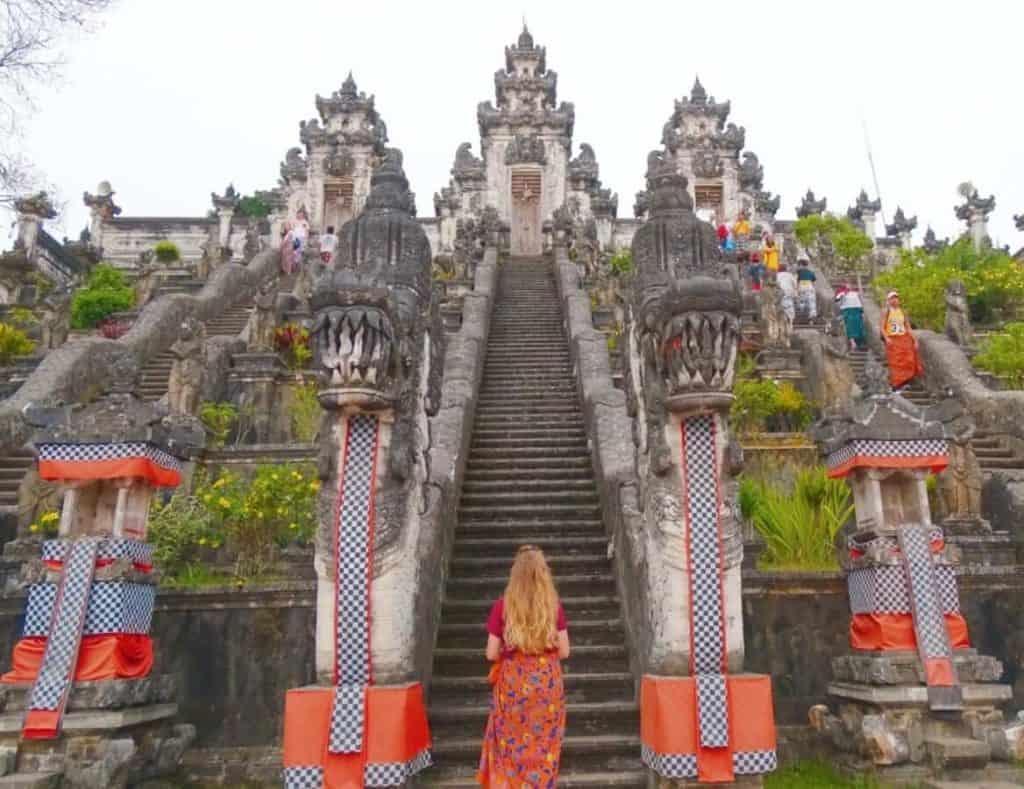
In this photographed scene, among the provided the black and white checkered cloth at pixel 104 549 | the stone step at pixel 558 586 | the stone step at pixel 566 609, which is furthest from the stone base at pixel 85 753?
the stone step at pixel 558 586

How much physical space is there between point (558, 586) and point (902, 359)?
297 inches

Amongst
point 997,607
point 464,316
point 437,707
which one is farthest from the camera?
point 464,316

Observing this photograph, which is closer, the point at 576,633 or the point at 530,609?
the point at 530,609

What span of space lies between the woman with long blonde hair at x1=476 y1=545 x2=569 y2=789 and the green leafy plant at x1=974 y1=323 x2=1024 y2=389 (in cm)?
1075

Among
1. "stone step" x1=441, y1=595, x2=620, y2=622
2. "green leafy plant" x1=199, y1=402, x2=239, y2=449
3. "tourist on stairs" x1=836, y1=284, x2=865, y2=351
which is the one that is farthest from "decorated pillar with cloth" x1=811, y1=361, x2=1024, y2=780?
"tourist on stairs" x1=836, y1=284, x2=865, y2=351

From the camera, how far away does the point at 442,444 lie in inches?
295

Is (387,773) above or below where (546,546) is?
below

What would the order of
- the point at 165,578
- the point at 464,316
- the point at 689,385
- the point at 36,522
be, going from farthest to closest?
the point at 464,316 < the point at 36,522 < the point at 165,578 < the point at 689,385

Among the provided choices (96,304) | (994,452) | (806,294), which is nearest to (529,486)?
(994,452)

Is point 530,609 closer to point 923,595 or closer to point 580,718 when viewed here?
point 580,718

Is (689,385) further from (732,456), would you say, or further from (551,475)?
(551,475)

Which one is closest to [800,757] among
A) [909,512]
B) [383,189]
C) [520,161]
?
[909,512]

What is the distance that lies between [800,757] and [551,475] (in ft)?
11.0

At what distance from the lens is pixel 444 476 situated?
657 centimetres
